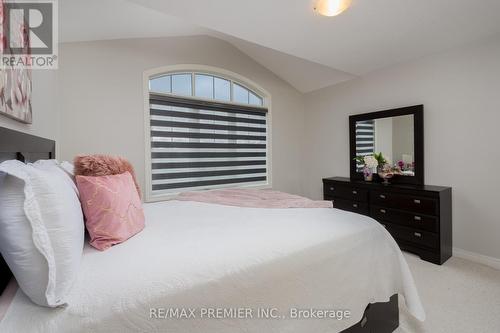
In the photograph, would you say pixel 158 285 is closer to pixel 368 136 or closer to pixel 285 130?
pixel 368 136

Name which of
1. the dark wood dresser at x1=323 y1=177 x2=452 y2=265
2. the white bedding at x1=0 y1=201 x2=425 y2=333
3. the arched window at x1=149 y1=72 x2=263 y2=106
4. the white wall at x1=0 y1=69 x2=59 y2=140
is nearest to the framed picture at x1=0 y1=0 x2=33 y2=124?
the white wall at x1=0 y1=69 x2=59 y2=140

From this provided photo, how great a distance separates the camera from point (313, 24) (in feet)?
7.06

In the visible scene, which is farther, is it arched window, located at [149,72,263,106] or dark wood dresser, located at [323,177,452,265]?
arched window, located at [149,72,263,106]

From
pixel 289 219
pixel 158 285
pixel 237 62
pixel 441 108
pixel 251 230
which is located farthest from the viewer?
pixel 237 62

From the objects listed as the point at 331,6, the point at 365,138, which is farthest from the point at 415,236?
the point at 331,6

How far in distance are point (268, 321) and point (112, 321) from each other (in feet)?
1.89

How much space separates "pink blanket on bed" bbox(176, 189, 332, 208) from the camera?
73.5 inches

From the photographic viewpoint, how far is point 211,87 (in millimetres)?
3479

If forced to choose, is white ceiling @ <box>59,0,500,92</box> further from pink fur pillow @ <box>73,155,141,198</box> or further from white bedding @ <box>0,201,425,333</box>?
white bedding @ <box>0,201,425,333</box>

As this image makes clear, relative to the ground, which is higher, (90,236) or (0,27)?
(0,27)

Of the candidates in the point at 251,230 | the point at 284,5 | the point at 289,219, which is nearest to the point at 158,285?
the point at 251,230

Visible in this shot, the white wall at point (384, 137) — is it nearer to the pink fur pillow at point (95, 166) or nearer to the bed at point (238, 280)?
the bed at point (238, 280)

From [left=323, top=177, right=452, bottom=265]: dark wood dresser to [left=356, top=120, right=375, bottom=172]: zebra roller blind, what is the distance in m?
0.54

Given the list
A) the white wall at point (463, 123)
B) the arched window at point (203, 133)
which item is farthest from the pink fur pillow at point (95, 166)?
the white wall at point (463, 123)
